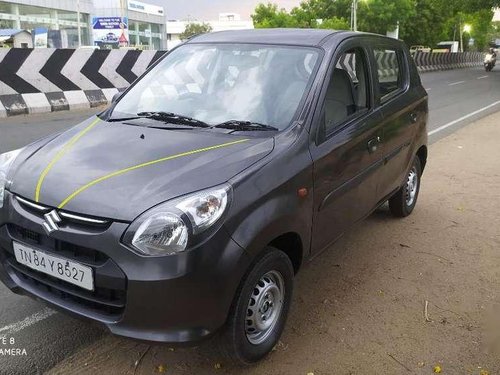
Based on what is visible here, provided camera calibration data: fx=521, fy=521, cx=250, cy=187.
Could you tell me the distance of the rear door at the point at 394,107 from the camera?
412 centimetres

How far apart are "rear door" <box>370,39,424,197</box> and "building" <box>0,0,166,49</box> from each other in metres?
32.2

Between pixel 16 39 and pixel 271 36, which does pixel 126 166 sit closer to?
pixel 271 36

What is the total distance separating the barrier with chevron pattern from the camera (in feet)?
37.8

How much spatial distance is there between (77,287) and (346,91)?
2.23 meters

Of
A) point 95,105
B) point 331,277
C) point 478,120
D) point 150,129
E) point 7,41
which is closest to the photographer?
point 150,129

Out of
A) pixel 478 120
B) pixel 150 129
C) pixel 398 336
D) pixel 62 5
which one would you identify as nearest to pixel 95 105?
pixel 478 120

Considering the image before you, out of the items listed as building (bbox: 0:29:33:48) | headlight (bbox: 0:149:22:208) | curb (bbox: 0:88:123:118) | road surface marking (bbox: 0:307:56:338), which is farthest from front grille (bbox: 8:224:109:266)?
building (bbox: 0:29:33:48)

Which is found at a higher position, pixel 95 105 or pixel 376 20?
pixel 376 20

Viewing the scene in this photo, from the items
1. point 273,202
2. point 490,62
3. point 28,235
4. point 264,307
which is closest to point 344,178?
point 273,202

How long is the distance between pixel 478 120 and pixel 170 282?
11.3m

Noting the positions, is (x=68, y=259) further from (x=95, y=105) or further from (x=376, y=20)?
(x=376, y=20)

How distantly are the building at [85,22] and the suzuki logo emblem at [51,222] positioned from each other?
3407cm

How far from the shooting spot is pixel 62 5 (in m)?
63.6

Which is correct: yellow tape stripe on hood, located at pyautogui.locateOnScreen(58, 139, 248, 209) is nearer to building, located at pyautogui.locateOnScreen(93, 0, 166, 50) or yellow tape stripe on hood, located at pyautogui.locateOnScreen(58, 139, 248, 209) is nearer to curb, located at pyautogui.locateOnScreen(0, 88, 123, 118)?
curb, located at pyautogui.locateOnScreen(0, 88, 123, 118)
